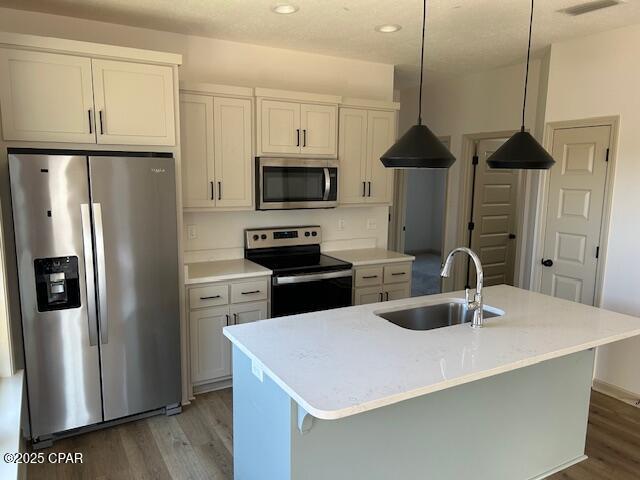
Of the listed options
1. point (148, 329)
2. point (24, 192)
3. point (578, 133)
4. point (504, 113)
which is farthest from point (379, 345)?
point (504, 113)

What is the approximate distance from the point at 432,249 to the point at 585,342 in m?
7.63

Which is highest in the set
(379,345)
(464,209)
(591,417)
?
(464,209)

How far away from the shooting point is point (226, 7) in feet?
9.72

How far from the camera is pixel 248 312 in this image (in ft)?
11.5

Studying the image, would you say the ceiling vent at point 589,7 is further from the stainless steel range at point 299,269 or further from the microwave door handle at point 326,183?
the stainless steel range at point 299,269

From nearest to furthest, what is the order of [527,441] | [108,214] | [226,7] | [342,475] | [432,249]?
[342,475] < [527,441] < [108,214] < [226,7] < [432,249]

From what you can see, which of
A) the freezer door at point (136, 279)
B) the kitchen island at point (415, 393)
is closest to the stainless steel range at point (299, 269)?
the freezer door at point (136, 279)

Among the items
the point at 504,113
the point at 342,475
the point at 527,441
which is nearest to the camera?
the point at 342,475

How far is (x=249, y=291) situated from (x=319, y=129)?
146cm

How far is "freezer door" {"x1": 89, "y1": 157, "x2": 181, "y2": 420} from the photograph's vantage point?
2760 millimetres

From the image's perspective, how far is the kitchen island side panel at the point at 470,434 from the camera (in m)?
1.90

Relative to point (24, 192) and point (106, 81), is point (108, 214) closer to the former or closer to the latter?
point (24, 192)

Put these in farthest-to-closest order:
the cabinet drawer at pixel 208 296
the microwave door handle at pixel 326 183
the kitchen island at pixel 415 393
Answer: the microwave door handle at pixel 326 183 < the cabinet drawer at pixel 208 296 < the kitchen island at pixel 415 393

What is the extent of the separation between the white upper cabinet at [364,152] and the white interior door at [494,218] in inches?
54.4
